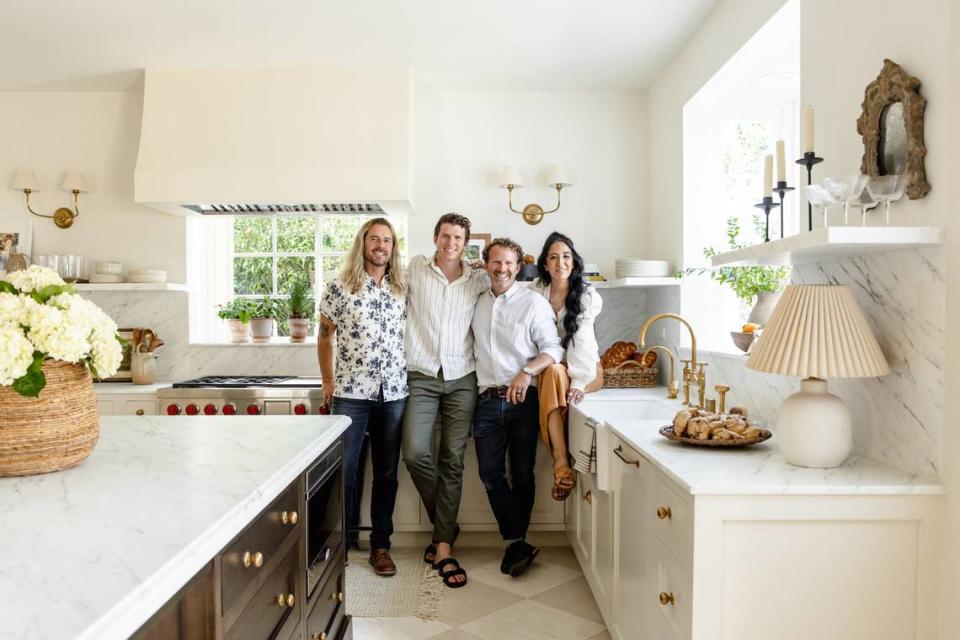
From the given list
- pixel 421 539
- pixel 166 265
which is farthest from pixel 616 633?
pixel 166 265

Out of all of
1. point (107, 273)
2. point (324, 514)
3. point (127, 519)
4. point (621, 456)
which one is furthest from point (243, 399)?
point (127, 519)

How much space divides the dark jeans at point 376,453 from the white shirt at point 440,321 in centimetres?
25

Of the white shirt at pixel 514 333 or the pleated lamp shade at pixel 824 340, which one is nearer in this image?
the pleated lamp shade at pixel 824 340

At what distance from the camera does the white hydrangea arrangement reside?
4.01 ft

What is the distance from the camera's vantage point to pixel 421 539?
11.5 feet

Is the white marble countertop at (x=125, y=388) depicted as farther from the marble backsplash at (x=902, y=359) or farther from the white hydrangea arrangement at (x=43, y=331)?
the marble backsplash at (x=902, y=359)

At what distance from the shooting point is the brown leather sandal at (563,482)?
301 cm

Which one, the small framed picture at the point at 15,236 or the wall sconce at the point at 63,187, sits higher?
the wall sconce at the point at 63,187

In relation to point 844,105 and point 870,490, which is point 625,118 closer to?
point 844,105

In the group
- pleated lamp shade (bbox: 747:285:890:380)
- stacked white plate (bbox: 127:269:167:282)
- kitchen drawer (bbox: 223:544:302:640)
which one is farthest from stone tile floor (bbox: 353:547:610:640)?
stacked white plate (bbox: 127:269:167:282)

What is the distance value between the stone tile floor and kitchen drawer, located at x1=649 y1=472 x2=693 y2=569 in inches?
39.2

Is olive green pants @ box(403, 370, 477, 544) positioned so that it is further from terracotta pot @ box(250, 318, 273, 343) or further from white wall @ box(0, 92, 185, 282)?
white wall @ box(0, 92, 185, 282)

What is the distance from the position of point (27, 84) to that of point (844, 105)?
4.19 metres

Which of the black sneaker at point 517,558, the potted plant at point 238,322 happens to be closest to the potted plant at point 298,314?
the potted plant at point 238,322
